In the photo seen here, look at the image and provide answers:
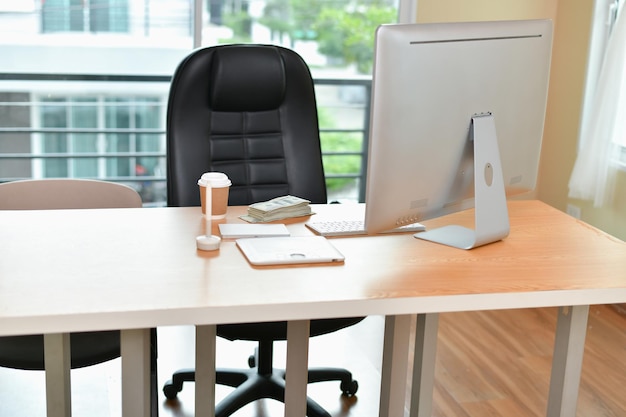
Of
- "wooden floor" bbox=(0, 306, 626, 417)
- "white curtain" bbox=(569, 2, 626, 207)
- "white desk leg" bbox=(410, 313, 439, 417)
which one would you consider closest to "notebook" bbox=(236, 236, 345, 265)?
"white desk leg" bbox=(410, 313, 439, 417)

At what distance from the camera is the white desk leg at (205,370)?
5.81ft

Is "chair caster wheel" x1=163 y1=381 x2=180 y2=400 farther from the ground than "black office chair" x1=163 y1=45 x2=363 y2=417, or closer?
closer

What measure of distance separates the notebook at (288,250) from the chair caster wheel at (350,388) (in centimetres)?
87

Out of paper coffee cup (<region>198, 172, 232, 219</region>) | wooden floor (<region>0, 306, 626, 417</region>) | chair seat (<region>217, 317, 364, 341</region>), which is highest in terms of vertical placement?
paper coffee cup (<region>198, 172, 232, 219</region>)

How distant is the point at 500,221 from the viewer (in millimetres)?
2010

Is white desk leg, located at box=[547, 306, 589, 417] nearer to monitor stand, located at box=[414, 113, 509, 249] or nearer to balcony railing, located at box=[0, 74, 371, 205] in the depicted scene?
monitor stand, located at box=[414, 113, 509, 249]

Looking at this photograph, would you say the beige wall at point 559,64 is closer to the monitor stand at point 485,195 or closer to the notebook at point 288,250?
the monitor stand at point 485,195

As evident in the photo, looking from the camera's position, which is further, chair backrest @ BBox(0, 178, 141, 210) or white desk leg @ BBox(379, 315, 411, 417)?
chair backrest @ BBox(0, 178, 141, 210)

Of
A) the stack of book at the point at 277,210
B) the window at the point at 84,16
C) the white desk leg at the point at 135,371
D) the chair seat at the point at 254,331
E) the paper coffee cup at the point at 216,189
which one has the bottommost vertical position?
the chair seat at the point at 254,331

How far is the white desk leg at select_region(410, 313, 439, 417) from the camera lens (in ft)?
6.16

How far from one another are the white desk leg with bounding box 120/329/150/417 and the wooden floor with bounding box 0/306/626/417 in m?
0.96

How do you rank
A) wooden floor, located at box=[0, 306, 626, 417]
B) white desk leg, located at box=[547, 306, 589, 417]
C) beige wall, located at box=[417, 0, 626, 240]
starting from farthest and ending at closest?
beige wall, located at box=[417, 0, 626, 240], wooden floor, located at box=[0, 306, 626, 417], white desk leg, located at box=[547, 306, 589, 417]

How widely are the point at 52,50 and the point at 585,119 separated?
246cm

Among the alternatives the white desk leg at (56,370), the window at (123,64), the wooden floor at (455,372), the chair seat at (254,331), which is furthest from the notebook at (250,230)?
the window at (123,64)
